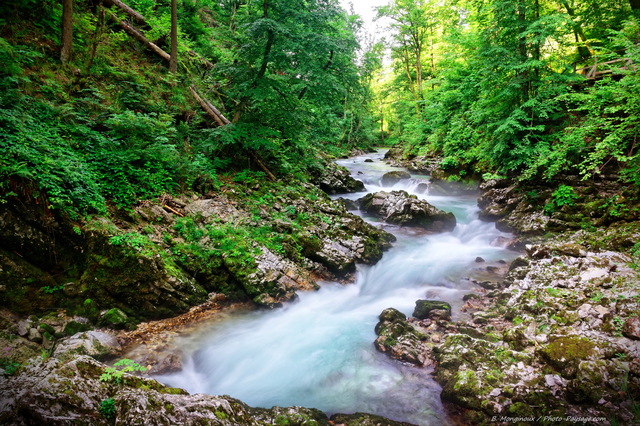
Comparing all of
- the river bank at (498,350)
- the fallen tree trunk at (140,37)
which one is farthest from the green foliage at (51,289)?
the fallen tree trunk at (140,37)

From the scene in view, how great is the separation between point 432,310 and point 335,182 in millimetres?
10206

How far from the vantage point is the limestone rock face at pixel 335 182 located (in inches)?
614

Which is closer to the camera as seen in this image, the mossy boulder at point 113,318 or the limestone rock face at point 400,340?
the mossy boulder at point 113,318

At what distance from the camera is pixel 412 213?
493 inches

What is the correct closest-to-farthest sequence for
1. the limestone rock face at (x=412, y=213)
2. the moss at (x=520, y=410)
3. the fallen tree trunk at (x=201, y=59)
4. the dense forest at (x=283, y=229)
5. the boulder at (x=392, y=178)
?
the moss at (x=520, y=410)
the dense forest at (x=283, y=229)
the limestone rock face at (x=412, y=213)
the fallen tree trunk at (x=201, y=59)
the boulder at (x=392, y=178)

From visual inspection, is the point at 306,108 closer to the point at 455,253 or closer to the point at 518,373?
the point at 455,253

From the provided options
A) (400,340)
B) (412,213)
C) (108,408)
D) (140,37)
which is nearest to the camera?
(108,408)

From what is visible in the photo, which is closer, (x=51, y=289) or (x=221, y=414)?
(x=221, y=414)

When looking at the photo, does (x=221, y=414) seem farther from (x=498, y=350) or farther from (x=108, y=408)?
(x=498, y=350)

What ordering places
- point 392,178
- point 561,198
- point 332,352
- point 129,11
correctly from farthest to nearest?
point 392,178
point 129,11
point 561,198
point 332,352

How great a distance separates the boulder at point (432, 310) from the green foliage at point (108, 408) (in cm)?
620

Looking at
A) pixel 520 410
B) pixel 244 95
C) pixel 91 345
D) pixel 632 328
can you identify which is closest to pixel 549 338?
pixel 632 328

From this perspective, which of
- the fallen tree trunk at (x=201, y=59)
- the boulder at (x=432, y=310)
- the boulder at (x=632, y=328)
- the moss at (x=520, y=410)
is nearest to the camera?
the moss at (x=520, y=410)

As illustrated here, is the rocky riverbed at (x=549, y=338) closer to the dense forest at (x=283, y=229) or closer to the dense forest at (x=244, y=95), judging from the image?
the dense forest at (x=283, y=229)
